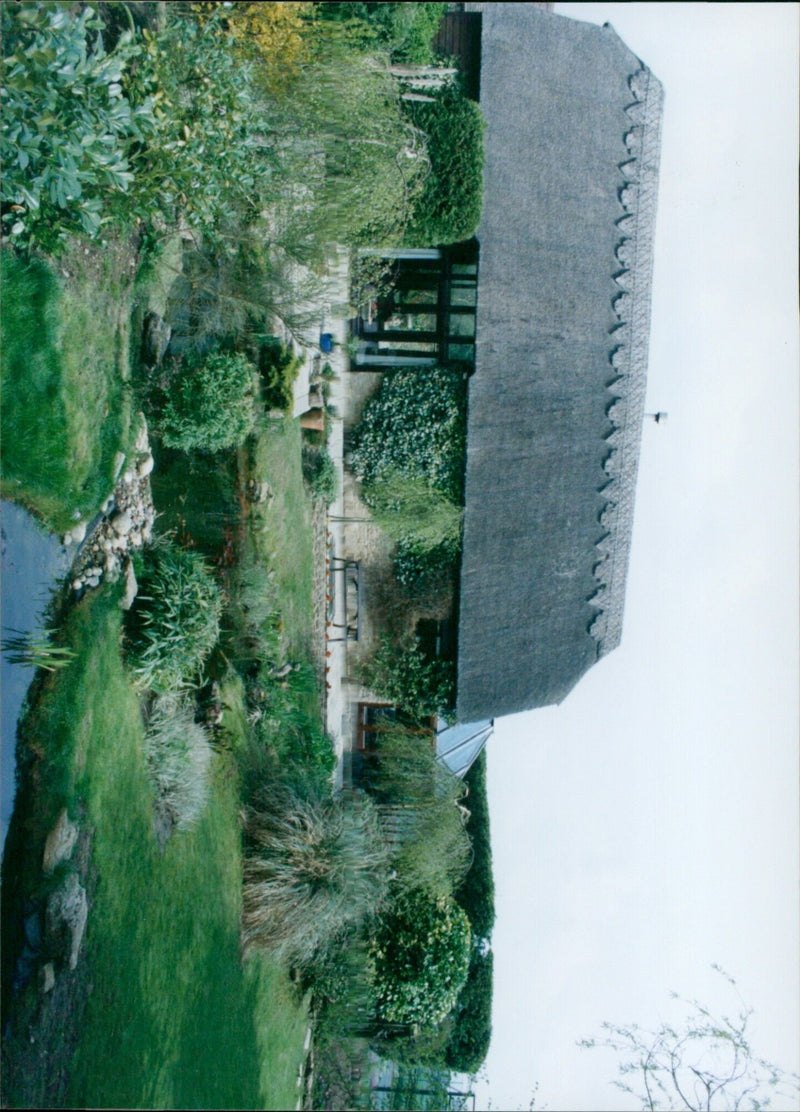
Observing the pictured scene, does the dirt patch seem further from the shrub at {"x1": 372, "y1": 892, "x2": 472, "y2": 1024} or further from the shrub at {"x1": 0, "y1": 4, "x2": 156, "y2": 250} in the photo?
the shrub at {"x1": 372, "y1": 892, "x2": 472, "y2": 1024}

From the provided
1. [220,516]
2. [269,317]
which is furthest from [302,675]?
[269,317]

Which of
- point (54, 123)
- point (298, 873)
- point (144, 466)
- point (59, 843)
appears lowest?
point (298, 873)

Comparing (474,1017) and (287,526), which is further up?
(287,526)

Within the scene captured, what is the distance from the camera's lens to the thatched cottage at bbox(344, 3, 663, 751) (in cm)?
1381

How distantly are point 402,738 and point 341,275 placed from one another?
23.2 ft

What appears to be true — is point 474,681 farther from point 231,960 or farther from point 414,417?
point 231,960

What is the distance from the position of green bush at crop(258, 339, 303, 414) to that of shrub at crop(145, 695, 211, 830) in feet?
13.9

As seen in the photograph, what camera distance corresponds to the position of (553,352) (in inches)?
568

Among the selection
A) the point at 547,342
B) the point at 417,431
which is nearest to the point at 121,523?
the point at 417,431

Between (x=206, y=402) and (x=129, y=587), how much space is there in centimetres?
228

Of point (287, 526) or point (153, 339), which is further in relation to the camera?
point (287, 526)

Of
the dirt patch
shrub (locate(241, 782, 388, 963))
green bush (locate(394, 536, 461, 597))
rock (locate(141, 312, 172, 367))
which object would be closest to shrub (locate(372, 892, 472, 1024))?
shrub (locate(241, 782, 388, 963))

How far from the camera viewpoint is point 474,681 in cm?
1470

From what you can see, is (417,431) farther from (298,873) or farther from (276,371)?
(298,873)
